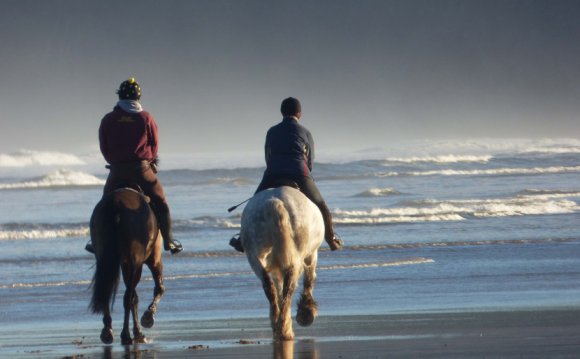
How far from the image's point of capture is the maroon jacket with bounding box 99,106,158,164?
11.1 metres

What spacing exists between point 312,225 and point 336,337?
97cm

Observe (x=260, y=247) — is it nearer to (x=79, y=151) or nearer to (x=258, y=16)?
(x=79, y=151)

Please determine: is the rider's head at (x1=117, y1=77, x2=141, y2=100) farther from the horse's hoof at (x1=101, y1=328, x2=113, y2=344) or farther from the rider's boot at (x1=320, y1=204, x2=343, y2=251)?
the horse's hoof at (x1=101, y1=328, x2=113, y2=344)

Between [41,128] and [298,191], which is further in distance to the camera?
[41,128]

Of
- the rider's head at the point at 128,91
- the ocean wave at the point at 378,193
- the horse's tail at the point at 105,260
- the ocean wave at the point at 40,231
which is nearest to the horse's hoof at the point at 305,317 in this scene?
the horse's tail at the point at 105,260

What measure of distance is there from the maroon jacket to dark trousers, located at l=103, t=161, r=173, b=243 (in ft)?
0.21

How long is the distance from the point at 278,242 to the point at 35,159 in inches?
2843

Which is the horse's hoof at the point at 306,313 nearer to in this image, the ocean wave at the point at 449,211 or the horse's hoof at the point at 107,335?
the horse's hoof at the point at 107,335

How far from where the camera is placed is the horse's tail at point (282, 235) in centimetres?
1045

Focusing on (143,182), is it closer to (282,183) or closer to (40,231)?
(282,183)

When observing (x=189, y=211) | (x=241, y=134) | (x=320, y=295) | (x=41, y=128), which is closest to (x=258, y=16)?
(x=241, y=134)

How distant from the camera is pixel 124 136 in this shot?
437 inches

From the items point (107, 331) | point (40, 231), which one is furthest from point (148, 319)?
point (40, 231)

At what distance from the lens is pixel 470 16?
116875 mm
